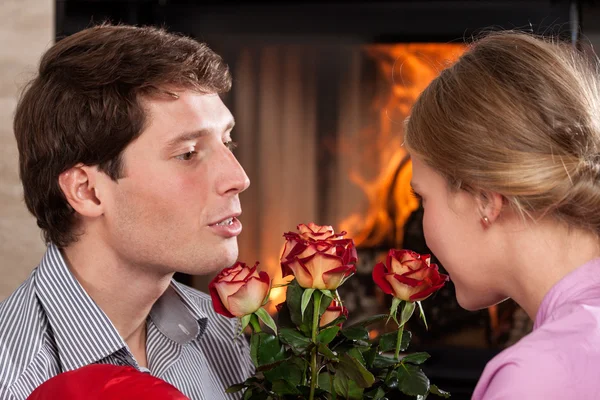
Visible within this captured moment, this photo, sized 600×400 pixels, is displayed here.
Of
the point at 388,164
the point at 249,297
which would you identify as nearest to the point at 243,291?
the point at 249,297

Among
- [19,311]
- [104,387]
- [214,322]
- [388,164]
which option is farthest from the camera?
[388,164]

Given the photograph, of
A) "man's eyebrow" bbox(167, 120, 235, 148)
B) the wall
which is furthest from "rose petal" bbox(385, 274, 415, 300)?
the wall

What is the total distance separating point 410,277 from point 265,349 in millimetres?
182

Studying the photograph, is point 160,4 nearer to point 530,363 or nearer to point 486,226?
point 486,226

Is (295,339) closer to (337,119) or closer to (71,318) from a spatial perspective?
(71,318)

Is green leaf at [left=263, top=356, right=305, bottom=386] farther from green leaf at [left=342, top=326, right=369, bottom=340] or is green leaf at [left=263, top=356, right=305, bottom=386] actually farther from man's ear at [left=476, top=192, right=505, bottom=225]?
man's ear at [left=476, top=192, right=505, bottom=225]

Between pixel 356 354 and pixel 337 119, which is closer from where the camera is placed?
pixel 356 354

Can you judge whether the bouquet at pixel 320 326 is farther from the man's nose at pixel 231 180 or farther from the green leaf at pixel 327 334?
the man's nose at pixel 231 180

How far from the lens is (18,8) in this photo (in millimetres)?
2201

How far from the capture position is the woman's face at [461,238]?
0.97 meters

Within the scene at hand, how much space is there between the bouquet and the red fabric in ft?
0.53

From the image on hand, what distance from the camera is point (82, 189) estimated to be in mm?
1214

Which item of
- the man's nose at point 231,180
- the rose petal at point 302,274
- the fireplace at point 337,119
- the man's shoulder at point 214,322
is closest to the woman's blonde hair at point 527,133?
the rose petal at point 302,274

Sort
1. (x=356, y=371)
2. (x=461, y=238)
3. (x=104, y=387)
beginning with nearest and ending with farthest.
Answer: (x=104, y=387)
(x=356, y=371)
(x=461, y=238)
